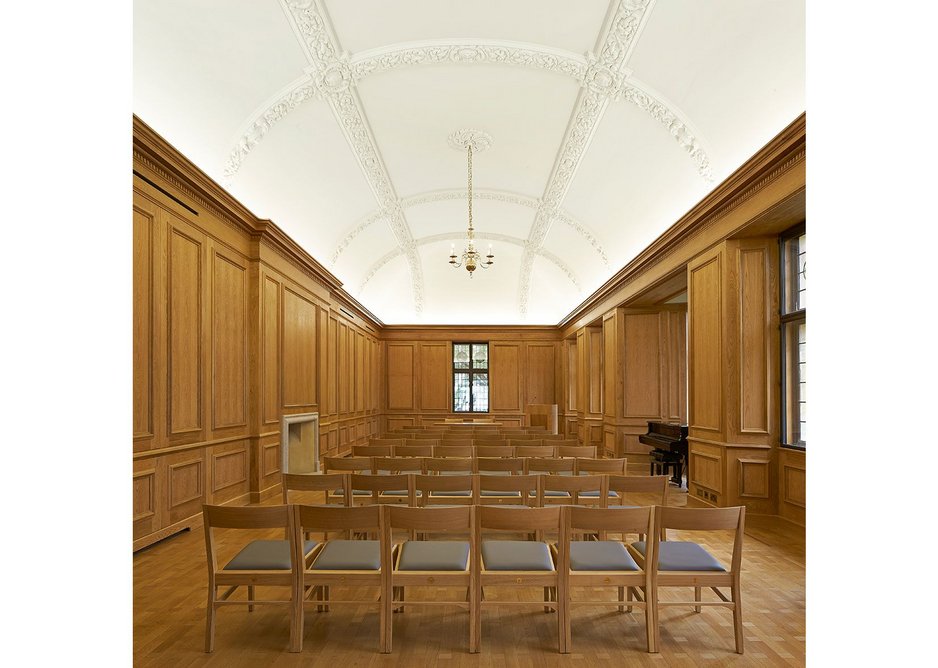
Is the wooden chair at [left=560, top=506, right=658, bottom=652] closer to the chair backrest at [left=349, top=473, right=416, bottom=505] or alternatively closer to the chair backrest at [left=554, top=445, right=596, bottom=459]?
the chair backrest at [left=349, top=473, right=416, bottom=505]

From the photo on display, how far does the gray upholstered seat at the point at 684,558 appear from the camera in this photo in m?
3.39

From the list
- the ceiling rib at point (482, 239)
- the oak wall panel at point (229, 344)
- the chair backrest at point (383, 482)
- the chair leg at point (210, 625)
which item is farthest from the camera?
the ceiling rib at point (482, 239)

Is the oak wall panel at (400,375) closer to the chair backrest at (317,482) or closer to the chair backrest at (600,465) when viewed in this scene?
the chair backrest at (600,465)

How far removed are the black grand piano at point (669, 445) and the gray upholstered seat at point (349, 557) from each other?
702 cm

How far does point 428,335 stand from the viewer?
1877 cm

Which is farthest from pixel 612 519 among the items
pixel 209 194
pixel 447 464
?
pixel 209 194

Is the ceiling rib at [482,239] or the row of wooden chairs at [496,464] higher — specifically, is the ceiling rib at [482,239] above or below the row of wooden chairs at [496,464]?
above

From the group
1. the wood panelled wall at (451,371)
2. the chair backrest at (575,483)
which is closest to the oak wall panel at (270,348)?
the chair backrest at (575,483)

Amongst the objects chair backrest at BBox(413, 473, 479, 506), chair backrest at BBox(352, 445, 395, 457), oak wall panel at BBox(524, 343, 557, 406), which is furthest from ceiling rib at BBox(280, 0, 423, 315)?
oak wall panel at BBox(524, 343, 557, 406)

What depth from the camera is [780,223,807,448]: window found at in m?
6.95

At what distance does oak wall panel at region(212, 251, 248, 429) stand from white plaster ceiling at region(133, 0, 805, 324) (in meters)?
1.08
